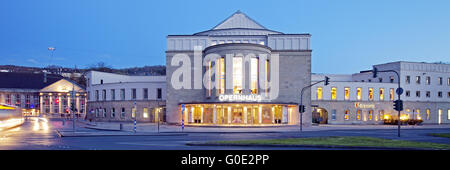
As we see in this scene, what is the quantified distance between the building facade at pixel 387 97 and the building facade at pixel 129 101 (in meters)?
27.7

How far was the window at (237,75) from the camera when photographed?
45.2m

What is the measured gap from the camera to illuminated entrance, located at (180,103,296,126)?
4503 cm

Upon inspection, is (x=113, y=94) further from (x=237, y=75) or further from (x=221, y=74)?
(x=237, y=75)

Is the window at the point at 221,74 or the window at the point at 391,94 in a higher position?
the window at the point at 221,74

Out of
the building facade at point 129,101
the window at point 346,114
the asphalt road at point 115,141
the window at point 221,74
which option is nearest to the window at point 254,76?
the window at point 221,74

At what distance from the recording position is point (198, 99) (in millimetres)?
49188

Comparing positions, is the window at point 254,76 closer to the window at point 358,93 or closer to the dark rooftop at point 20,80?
the window at point 358,93

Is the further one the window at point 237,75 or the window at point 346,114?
the window at point 346,114

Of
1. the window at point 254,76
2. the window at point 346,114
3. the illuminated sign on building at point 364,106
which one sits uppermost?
the window at point 254,76

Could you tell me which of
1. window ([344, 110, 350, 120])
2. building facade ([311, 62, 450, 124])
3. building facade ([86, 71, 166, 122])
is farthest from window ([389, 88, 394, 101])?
building facade ([86, 71, 166, 122])
